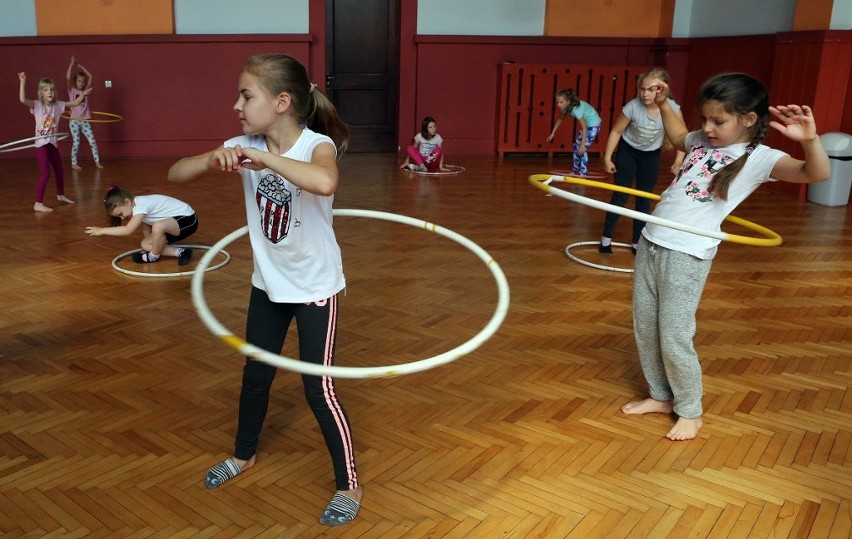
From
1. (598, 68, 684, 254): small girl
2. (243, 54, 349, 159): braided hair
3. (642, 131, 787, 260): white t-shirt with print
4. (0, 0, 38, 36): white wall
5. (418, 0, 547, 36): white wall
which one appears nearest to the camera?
(243, 54, 349, 159): braided hair

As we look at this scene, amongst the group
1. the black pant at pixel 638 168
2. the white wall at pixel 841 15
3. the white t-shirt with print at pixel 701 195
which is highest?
the white wall at pixel 841 15

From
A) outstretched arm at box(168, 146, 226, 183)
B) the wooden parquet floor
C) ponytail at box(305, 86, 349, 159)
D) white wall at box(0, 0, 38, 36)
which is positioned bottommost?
the wooden parquet floor

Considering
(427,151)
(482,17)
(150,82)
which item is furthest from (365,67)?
(150,82)

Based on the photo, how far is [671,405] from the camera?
3484mm

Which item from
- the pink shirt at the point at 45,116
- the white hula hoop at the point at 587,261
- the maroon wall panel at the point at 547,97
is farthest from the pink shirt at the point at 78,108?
the white hula hoop at the point at 587,261

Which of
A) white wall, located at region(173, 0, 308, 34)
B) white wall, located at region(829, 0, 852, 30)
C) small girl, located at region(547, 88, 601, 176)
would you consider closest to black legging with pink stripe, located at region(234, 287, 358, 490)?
small girl, located at region(547, 88, 601, 176)

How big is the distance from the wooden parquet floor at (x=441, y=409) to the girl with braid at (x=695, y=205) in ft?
0.72

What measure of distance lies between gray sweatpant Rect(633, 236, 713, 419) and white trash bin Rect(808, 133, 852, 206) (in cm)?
633

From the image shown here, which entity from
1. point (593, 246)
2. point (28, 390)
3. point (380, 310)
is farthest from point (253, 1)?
point (28, 390)

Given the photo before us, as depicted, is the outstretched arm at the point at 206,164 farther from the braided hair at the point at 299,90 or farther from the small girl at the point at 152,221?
the small girl at the point at 152,221

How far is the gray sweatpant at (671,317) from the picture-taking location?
3.12 meters

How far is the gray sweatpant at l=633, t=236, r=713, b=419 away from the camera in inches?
123

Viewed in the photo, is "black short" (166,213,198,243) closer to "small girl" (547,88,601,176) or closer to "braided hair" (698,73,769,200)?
"braided hair" (698,73,769,200)

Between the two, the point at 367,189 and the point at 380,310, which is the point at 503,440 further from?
the point at 367,189
